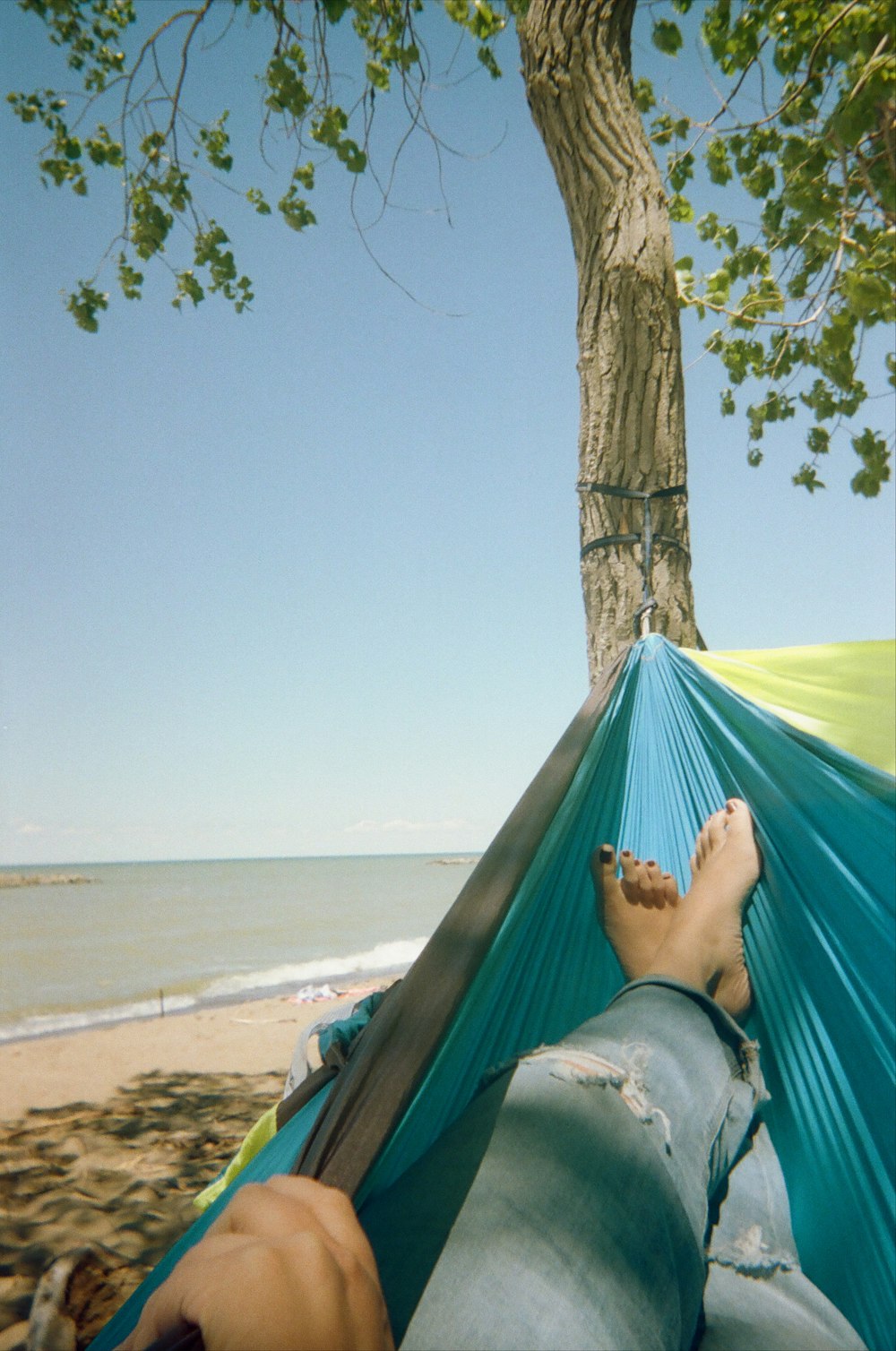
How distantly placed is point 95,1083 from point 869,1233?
415 cm

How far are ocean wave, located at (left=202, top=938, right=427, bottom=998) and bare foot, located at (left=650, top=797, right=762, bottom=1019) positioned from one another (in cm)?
581

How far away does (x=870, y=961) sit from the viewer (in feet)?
3.03

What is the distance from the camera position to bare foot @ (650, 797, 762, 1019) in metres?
1.09

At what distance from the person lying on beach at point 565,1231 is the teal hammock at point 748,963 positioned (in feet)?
0.20

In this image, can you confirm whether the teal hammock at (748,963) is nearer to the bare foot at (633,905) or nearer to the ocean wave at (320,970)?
the bare foot at (633,905)

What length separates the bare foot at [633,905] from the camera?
121 cm

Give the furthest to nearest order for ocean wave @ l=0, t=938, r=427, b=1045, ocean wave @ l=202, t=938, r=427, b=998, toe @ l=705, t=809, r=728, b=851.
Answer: ocean wave @ l=202, t=938, r=427, b=998 → ocean wave @ l=0, t=938, r=427, b=1045 → toe @ l=705, t=809, r=728, b=851

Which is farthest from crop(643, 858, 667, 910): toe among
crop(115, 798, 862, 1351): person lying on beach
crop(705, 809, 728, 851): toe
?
crop(115, 798, 862, 1351): person lying on beach

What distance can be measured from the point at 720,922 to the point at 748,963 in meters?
0.07

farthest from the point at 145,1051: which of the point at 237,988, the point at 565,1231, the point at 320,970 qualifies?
the point at 565,1231

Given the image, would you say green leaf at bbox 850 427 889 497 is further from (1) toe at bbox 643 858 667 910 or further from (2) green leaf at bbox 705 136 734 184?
(1) toe at bbox 643 858 667 910

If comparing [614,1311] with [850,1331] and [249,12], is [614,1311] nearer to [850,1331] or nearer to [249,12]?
[850,1331]

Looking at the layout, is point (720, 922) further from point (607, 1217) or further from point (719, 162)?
point (719, 162)

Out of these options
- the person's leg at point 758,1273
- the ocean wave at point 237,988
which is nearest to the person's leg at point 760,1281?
the person's leg at point 758,1273
